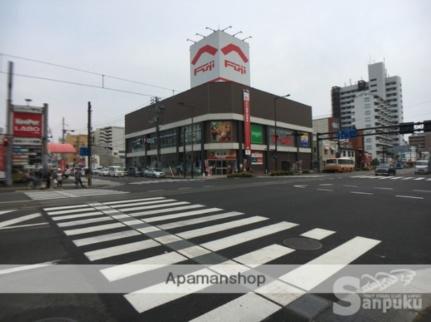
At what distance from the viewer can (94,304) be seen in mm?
3381

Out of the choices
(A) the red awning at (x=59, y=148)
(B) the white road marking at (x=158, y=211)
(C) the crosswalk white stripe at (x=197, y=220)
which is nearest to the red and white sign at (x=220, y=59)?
(A) the red awning at (x=59, y=148)

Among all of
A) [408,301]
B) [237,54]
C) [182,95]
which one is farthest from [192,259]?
[237,54]

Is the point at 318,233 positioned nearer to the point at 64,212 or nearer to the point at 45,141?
the point at 64,212

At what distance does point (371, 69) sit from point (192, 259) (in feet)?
468

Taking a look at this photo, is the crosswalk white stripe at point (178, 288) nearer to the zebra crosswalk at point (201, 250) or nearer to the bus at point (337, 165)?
the zebra crosswalk at point (201, 250)

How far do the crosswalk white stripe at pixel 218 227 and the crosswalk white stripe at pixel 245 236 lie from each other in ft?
2.14

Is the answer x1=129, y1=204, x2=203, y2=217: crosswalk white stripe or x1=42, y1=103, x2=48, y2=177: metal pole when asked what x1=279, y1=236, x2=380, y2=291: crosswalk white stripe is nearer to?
x1=129, y1=204, x2=203, y2=217: crosswalk white stripe

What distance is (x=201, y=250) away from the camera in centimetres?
544

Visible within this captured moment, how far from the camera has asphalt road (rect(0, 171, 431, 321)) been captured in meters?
3.23

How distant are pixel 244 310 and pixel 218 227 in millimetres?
4084

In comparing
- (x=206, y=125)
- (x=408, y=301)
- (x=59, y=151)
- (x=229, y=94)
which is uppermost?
(x=229, y=94)

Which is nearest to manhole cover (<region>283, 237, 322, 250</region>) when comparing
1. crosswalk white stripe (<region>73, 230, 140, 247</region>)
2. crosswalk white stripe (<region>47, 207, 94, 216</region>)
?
crosswalk white stripe (<region>73, 230, 140, 247</region>)

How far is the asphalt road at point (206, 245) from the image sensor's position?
323 centimetres

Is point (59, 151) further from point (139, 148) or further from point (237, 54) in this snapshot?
point (237, 54)
